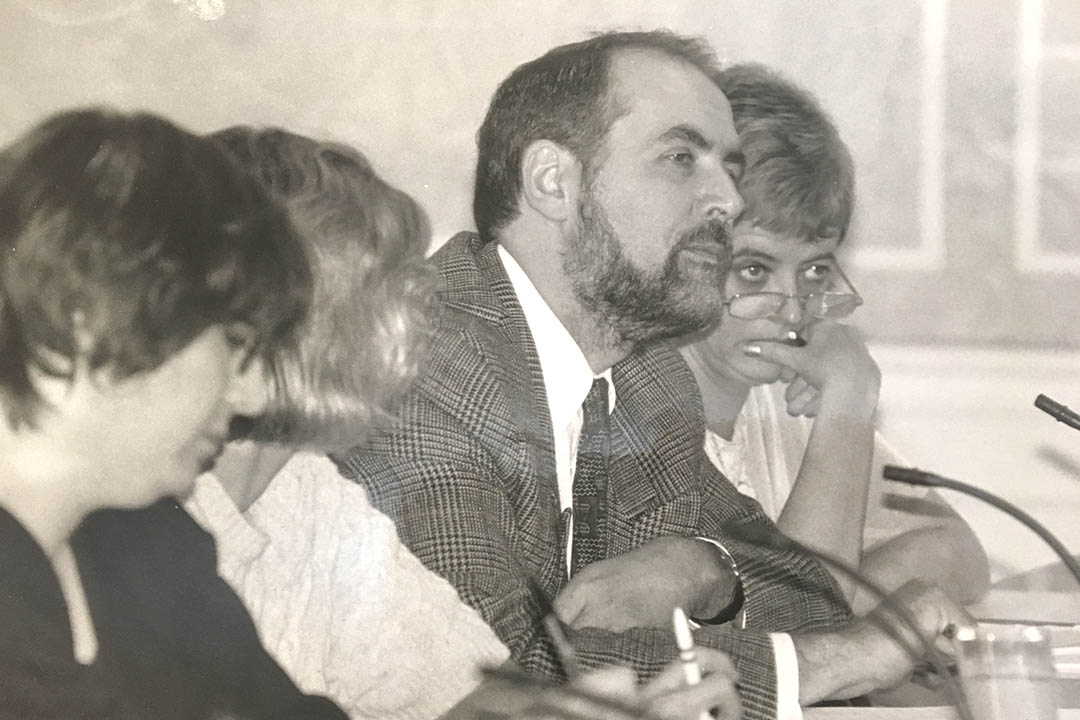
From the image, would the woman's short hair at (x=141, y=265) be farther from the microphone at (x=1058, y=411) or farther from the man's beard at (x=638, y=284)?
the microphone at (x=1058, y=411)

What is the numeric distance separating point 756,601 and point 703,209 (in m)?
0.44

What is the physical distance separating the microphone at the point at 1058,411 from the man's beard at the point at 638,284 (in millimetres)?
374

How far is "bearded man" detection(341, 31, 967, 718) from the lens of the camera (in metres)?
1.42

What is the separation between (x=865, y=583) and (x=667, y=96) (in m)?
0.58

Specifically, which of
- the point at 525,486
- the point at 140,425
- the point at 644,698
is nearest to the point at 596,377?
the point at 525,486

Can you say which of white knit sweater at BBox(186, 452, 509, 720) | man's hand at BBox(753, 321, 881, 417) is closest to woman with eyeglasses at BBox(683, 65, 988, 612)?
man's hand at BBox(753, 321, 881, 417)

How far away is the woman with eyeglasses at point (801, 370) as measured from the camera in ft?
4.78

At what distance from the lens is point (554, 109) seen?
1.47 metres

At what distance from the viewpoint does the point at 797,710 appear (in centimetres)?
138

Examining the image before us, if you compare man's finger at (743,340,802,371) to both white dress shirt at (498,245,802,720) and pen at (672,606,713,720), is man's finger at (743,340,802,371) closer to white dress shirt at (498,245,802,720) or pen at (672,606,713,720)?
white dress shirt at (498,245,802,720)

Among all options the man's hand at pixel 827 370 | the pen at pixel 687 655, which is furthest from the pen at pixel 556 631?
the man's hand at pixel 827 370

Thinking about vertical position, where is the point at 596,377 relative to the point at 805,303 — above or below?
below

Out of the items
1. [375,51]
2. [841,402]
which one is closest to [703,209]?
[841,402]

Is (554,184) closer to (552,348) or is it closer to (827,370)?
(552,348)
